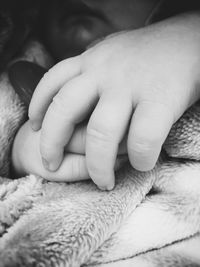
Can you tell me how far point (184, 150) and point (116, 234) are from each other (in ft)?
0.42

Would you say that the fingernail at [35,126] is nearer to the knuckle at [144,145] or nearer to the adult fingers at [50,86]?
the adult fingers at [50,86]

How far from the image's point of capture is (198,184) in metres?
0.41

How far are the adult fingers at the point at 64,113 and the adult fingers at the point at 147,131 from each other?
6 centimetres

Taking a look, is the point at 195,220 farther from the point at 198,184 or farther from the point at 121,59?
the point at 121,59

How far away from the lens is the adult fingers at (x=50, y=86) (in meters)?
0.44

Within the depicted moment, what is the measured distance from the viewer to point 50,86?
1.43 ft

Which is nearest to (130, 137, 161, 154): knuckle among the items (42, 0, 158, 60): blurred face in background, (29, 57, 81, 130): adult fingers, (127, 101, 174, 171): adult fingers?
(127, 101, 174, 171): adult fingers

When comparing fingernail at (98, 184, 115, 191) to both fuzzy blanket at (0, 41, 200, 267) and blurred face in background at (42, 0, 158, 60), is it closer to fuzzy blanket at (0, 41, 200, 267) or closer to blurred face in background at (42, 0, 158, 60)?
fuzzy blanket at (0, 41, 200, 267)

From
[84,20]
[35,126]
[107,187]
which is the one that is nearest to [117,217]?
[107,187]

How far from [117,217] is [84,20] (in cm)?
37

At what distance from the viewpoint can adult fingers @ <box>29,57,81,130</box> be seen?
44 centimetres

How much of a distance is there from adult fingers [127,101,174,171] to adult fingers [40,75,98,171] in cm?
6

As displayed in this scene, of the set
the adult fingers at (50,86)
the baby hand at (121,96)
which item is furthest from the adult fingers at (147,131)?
the adult fingers at (50,86)

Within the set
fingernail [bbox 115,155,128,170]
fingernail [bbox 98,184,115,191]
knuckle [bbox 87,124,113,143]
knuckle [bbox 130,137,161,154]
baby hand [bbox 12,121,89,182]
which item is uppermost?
knuckle [bbox 130,137,161,154]
